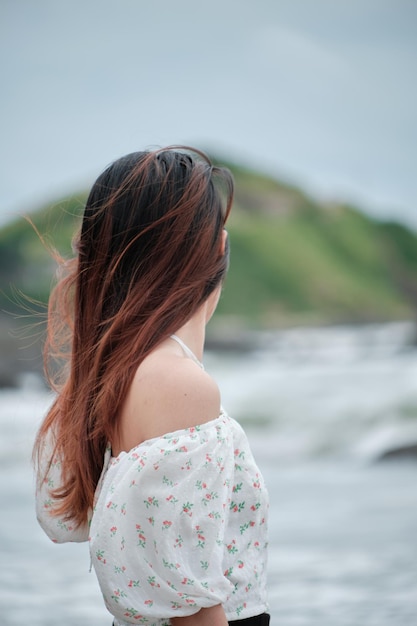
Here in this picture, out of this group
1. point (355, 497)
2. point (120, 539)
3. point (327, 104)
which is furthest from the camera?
point (327, 104)

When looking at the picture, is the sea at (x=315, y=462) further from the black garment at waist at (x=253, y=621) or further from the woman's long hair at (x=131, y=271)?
the woman's long hair at (x=131, y=271)

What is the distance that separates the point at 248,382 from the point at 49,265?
1.38 metres

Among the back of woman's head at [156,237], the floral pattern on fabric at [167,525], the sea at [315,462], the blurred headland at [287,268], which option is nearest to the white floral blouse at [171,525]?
the floral pattern on fabric at [167,525]

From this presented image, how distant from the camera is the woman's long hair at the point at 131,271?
0.94m

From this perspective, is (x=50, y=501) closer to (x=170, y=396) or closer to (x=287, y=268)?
(x=170, y=396)

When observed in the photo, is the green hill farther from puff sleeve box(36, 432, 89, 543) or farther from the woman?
the woman

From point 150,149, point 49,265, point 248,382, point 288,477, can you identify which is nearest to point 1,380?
point 49,265

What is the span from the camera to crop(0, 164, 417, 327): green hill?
4.73m

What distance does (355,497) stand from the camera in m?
4.27

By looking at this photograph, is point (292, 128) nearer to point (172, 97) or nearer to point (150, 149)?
point (172, 97)

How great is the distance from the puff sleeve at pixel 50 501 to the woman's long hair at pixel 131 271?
9 cm

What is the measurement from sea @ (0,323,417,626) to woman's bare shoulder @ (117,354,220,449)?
251cm

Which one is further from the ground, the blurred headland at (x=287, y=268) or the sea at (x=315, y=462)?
the blurred headland at (x=287, y=268)

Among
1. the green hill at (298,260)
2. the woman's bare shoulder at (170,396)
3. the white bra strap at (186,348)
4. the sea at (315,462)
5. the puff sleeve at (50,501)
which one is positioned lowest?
the sea at (315,462)
